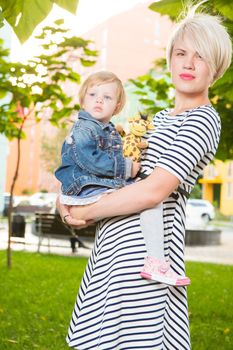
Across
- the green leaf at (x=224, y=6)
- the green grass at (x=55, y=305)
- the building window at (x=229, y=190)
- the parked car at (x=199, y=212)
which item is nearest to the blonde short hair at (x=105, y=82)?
the green leaf at (x=224, y=6)

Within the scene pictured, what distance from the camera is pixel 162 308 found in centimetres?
203

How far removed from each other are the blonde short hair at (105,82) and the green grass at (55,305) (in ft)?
10.1

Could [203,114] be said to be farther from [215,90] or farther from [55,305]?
[55,305]

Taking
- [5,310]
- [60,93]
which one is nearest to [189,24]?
[5,310]

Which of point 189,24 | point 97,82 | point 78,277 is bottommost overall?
point 78,277

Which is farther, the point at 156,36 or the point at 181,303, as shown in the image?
the point at 156,36

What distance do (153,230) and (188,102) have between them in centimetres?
46

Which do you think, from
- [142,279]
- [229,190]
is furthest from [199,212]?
[142,279]

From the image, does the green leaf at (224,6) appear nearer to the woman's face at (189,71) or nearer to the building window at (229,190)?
the woman's face at (189,71)

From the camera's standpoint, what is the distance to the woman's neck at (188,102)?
2113 mm

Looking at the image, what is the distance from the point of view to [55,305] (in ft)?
21.6

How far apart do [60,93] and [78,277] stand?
266cm

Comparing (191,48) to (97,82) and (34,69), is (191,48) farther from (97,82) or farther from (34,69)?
(34,69)

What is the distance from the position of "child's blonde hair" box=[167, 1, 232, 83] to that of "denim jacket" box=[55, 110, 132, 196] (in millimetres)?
382
